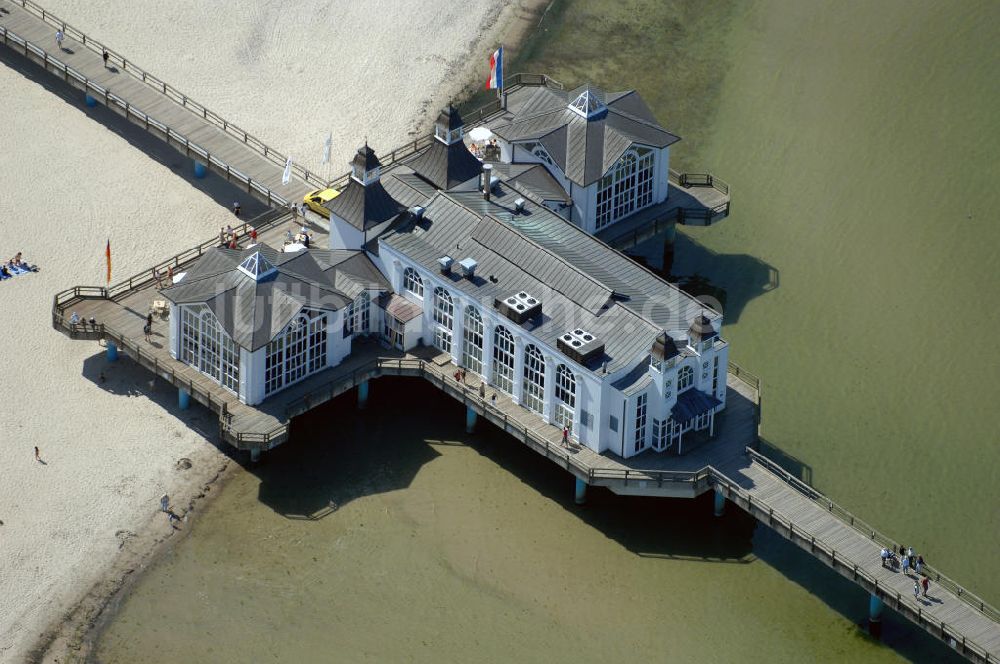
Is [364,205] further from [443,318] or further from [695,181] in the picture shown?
[695,181]

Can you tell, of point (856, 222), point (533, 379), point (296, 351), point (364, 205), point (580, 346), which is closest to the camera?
point (580, 346)

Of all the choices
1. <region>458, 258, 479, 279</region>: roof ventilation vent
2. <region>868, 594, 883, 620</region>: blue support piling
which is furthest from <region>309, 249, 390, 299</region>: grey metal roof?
<region>868, 594, 883, 620</region>: blue support piling

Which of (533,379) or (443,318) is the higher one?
(443,318)

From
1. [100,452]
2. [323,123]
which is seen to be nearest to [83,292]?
[100,452]

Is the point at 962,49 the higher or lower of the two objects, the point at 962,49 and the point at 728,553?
the higher

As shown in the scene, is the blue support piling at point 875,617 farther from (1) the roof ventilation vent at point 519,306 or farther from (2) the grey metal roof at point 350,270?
(2) the grey metal roof at point 350,270

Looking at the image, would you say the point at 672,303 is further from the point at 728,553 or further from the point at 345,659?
the point at 345,659

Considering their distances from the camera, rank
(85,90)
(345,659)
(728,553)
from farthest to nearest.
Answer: (85,90) → (728,553) → (345,659)

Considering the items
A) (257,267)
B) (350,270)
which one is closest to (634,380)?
(350,270)
